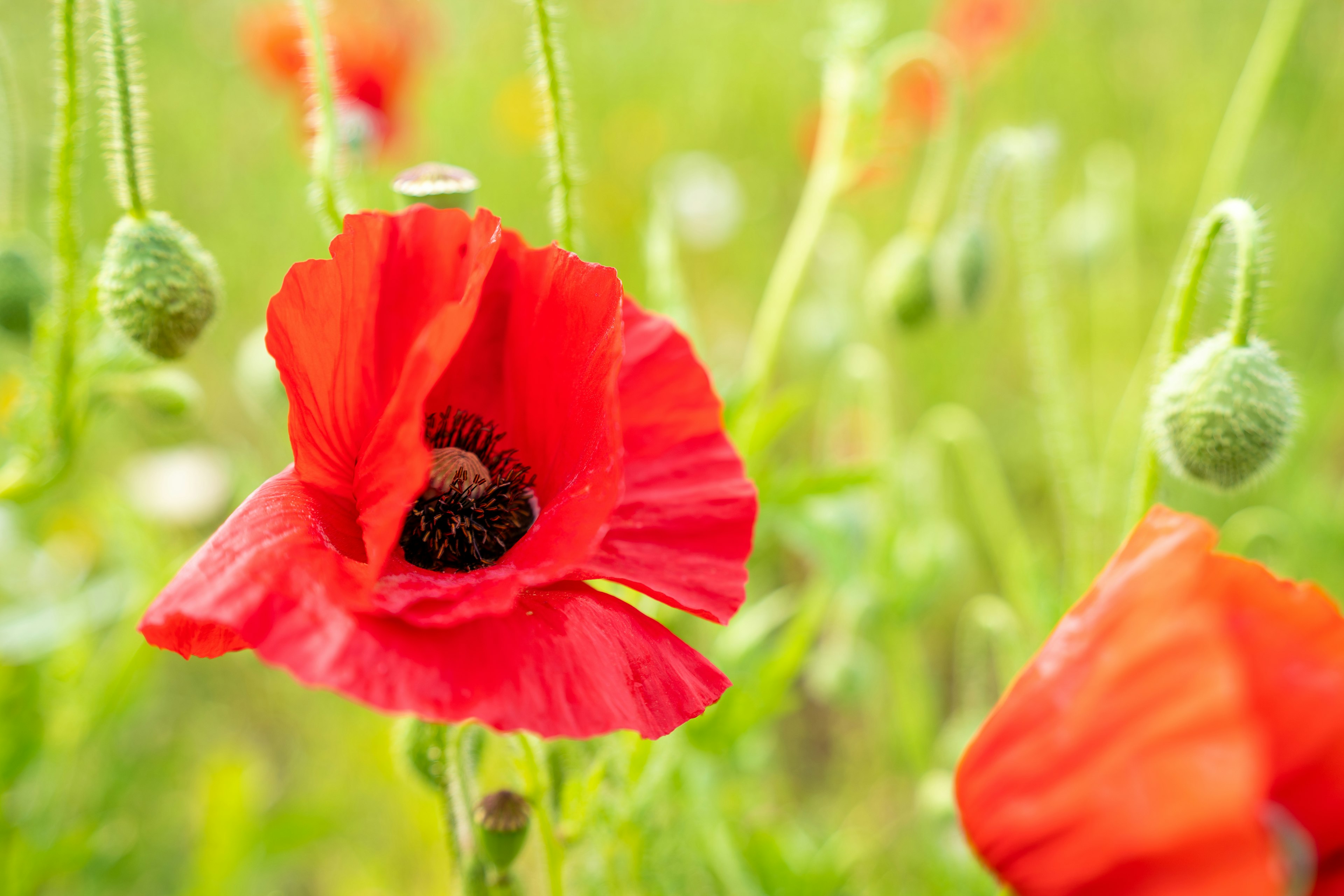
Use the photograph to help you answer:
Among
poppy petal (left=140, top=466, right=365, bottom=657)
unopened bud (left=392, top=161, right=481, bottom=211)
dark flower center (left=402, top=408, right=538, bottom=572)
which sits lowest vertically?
dark flower center (left=402, top=408, right=538, bottom=572)

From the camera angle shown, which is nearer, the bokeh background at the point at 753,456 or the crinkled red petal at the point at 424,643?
the crinkled red petal at the point at 424,643

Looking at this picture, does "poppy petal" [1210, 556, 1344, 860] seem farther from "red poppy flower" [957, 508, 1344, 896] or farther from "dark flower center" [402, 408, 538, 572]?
"dark flower center" [402, 408, 538, 572]

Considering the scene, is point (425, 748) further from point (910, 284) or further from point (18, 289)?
point (910, 284)

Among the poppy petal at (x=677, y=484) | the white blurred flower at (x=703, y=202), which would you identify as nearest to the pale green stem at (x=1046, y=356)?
the poppy petal at (x=677, y=484)

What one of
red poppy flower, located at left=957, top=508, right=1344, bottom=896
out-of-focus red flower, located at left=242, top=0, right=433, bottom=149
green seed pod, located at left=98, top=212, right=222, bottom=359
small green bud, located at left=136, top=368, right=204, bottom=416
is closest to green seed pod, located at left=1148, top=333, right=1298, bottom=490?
red poppy flower, located at left=957, top=508, right=1344, bottom=896

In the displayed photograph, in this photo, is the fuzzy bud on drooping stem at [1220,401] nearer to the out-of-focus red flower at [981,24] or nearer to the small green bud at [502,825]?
the small green bud at [502,825]

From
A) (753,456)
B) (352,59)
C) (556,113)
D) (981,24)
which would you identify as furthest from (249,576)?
(981,24)
